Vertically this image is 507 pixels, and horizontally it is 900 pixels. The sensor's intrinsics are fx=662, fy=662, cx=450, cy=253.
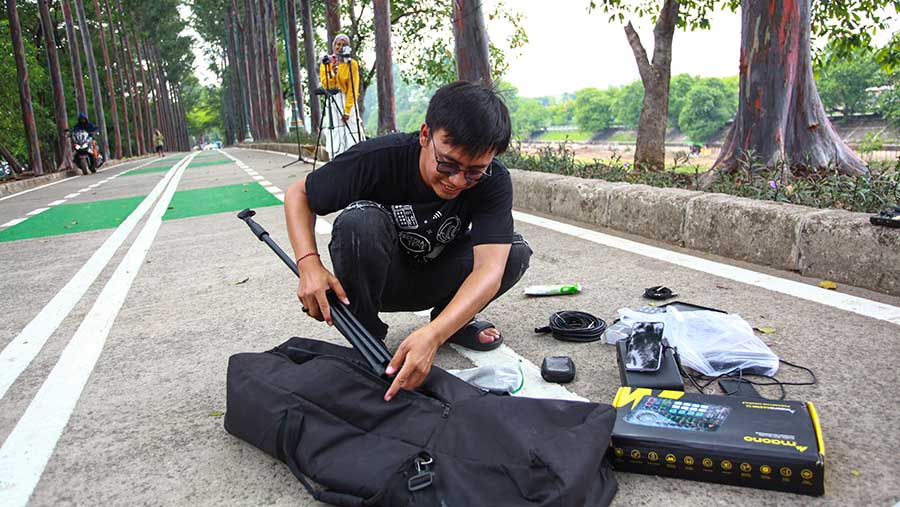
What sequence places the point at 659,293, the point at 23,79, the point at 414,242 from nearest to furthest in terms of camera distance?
the point at 414,242
the point at 659,293
the point at 23,79

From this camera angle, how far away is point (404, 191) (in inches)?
100.0

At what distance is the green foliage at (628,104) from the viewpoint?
90.2m

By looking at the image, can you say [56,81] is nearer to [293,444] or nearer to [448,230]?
[448,230]

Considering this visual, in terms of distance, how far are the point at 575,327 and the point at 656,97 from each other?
6.22m

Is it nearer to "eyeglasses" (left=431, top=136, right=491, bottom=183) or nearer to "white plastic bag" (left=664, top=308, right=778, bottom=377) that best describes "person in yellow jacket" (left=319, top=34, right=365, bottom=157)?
"white plastic bag" (left=664, top=308, right=778, bottom=377)

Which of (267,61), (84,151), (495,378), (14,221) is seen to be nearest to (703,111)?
(267,61)

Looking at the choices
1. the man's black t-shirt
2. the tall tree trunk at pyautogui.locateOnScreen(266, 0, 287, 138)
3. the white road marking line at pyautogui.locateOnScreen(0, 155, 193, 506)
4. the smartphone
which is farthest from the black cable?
the tall tree trunk at pyautogui.locateOnScreen(266, 0, 287, 138)

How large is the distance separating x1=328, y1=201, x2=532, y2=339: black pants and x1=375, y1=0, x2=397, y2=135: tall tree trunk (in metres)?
11.9

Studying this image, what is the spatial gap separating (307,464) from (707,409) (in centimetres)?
119

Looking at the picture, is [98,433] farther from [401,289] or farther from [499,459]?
[499,459]

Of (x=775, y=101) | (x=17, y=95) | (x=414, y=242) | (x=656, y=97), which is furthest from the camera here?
(x=17, y=95)

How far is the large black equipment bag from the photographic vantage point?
1643 millimetres

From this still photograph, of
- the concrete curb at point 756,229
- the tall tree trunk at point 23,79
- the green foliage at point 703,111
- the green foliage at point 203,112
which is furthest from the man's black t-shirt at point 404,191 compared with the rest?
the green foliage at point 203,112

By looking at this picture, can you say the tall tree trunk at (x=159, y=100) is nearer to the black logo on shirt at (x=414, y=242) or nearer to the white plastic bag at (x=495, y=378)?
the black logo on shirt at (x=414, y=242)
